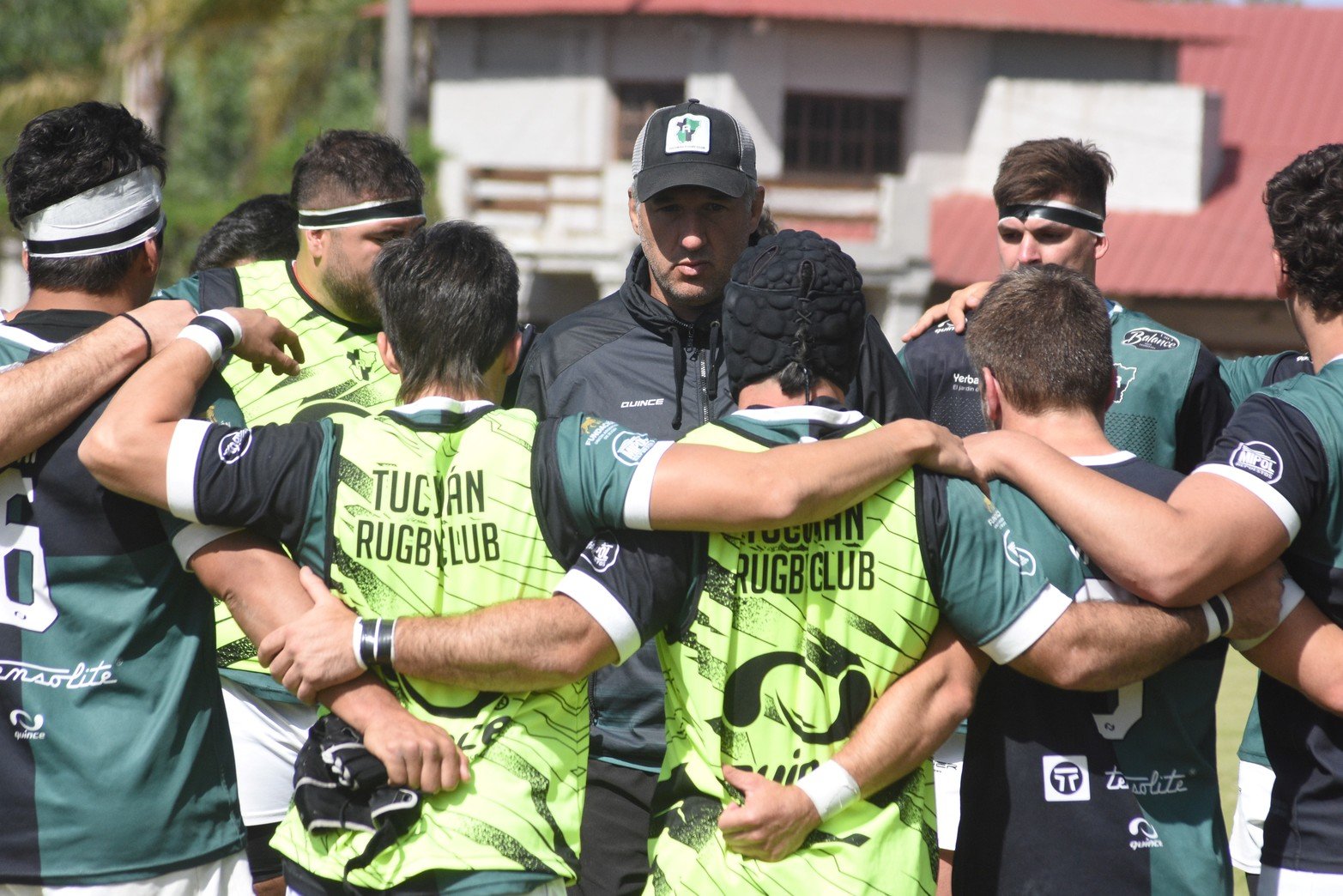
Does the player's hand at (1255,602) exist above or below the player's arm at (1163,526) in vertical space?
below

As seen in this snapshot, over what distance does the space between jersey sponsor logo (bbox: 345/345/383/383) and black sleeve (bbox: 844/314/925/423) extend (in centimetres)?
158

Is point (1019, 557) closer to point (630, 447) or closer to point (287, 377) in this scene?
point (630, 447)

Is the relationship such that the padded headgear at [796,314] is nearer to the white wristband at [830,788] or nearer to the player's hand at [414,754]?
the white wristband at [830,788]

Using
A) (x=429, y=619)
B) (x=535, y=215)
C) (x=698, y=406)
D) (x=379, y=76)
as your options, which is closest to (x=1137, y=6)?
(x=535, y=215)

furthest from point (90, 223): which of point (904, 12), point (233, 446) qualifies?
point (904, 12)

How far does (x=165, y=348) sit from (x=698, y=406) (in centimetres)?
158

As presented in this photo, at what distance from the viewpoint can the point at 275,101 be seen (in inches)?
966

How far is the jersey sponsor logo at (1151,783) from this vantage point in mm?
2967

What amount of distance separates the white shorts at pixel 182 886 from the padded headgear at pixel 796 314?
165cm

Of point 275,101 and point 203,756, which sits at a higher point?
point 275,101

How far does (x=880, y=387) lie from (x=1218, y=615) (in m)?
1.41

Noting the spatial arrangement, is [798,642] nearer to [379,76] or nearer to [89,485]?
[89,485]

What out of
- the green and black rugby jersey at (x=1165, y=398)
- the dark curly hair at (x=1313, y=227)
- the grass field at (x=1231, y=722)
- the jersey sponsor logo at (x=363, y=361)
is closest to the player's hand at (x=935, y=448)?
the dark curly hair at (x=1313, y=227)

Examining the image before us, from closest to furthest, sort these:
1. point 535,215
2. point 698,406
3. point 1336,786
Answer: point 1336,786 < point 698,406 < point 535,215
